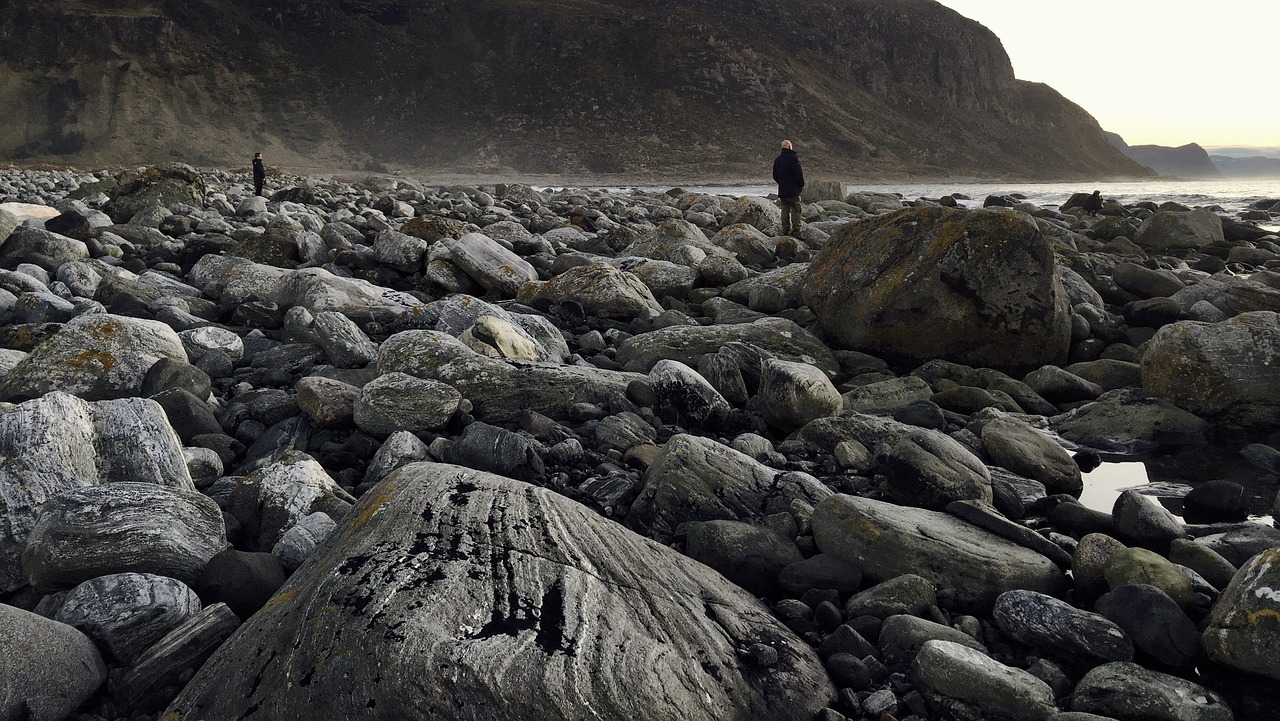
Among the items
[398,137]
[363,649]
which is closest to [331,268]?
[363,649]

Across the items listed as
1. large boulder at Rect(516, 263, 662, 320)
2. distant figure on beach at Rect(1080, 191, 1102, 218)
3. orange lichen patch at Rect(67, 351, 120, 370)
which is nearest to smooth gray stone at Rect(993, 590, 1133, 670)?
orange lichen patch at Rect(67, 351, 120, 370)

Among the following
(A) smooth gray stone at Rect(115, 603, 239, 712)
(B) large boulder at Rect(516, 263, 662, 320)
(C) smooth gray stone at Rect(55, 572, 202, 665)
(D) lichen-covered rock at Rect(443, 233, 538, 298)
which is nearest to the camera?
(A) smooth gray stone at Rect(115, 603, 239, 712)

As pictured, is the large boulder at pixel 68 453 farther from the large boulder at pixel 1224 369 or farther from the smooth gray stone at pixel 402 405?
the large boulder at pixel 1224 369

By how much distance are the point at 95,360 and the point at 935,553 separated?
4119 millimetres

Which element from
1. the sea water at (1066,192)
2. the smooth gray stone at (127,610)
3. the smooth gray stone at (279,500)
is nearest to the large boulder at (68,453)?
the smooth gray stone at (279,500)

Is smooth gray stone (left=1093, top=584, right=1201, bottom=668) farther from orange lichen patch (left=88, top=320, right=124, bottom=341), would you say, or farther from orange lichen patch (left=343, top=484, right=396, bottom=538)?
orange lichen patch (left=88, top=320, right=124, bottom=341)

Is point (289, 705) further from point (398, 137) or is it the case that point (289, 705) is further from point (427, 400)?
point (398, 137)

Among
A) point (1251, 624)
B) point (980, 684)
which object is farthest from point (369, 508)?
point (1251, 624)

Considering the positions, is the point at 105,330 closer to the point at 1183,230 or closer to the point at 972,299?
the point at 972,299

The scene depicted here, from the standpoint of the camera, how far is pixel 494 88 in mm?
77312

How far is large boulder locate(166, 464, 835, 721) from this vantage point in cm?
175

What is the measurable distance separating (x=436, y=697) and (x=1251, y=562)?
2.26 meters

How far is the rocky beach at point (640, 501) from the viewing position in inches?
77.0

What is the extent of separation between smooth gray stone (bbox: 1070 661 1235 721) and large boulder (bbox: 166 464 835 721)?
0.65 m
